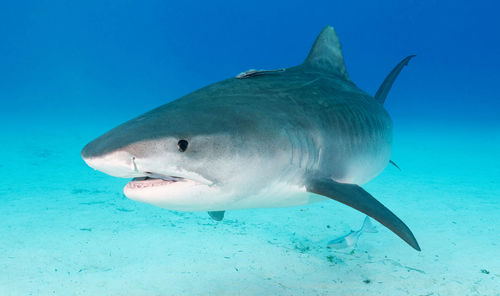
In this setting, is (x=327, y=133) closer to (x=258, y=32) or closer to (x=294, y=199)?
(x=294, y=199)

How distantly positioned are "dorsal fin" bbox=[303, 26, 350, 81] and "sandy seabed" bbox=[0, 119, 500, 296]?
1.96m

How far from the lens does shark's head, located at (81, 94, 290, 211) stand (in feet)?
5.32

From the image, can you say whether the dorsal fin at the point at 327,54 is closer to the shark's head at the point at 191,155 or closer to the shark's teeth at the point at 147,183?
the shark's head at the point at 191,155

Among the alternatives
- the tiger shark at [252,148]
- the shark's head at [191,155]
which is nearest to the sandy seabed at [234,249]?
the tiger shark at [252,148]

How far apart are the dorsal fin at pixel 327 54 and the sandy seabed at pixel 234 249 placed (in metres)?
1.96

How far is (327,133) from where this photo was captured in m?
2.68

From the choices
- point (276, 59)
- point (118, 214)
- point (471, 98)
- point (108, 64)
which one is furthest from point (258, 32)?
point (118, 214)

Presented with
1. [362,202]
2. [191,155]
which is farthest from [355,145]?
[191,155]

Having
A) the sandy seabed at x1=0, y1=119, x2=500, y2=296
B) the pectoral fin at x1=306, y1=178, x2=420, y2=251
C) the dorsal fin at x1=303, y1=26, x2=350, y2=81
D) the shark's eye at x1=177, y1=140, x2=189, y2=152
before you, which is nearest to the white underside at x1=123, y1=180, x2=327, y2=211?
the shark's eye at x1=177, y1=140, x2=189, y2=152

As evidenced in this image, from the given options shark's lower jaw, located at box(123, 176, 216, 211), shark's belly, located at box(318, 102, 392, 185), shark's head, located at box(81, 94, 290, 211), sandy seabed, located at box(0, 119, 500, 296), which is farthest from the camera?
sandy seabed, located at box(0, 119, 500, 296)

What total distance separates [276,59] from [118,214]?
95.1m

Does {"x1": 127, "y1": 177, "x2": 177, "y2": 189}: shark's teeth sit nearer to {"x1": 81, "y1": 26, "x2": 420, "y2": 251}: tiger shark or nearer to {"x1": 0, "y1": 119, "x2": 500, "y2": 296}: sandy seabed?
{"x1": 81, "y1": 26, "x2": 420, "y2": 251}: tiger shark

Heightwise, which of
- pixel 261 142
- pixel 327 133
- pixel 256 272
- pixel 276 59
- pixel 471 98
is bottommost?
pixel 256 272

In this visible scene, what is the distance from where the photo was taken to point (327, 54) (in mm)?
3959
